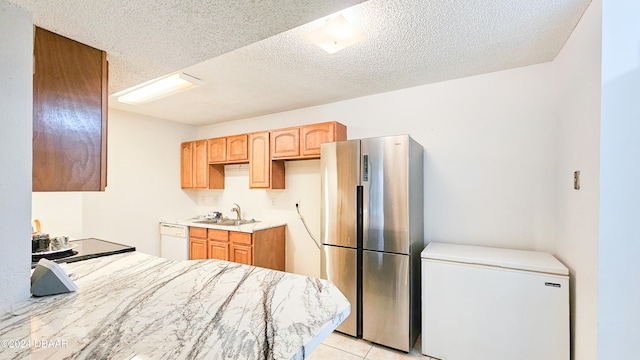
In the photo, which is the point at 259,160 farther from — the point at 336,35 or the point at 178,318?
the point at 178,318

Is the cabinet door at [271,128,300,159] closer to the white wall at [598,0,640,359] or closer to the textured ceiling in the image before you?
the textured ceiling

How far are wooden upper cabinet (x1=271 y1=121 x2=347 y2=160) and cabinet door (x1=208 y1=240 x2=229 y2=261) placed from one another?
4.19 feet

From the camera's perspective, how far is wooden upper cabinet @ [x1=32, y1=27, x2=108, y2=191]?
1.16 metres

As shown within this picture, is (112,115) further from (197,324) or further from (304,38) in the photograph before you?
(197,324)

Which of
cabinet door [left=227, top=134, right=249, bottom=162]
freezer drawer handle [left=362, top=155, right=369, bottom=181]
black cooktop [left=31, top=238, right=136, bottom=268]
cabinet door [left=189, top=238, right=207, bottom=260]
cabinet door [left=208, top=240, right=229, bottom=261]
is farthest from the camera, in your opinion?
cabinet door [left=227, top=134, right=249, bottom=162]

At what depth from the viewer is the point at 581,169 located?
1.64 m

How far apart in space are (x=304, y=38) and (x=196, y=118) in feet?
9.10

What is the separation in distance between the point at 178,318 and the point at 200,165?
356 cm

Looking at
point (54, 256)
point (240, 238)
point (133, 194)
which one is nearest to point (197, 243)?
point (240, 238)

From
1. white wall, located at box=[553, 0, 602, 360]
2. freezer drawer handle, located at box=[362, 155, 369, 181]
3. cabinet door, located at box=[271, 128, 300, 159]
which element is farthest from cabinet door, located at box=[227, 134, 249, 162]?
white wall, located at box=[553, 0, 602, 360]

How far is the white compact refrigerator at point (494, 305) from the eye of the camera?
178 centimetres

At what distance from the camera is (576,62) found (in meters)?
1.72

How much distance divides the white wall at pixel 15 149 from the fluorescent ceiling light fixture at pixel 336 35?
1397 millimetres

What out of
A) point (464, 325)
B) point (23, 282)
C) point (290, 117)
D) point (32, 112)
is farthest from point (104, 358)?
point (290, 117)
